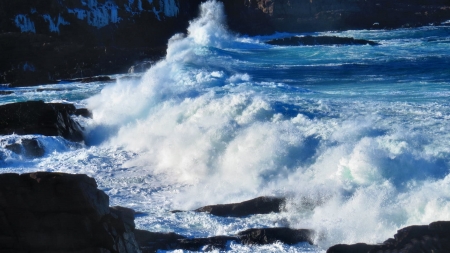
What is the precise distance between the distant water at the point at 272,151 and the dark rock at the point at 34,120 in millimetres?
488

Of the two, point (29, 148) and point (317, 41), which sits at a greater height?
point (29, 148)

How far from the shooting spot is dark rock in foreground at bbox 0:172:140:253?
6246 mm

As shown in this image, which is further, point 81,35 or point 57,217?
point 81,35

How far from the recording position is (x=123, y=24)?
42.3 meters

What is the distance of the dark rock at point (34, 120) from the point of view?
47.6 feet

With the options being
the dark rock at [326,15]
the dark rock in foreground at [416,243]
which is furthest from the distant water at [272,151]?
the dark rock at [326,15]

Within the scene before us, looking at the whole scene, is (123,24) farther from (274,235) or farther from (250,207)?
(274,235)

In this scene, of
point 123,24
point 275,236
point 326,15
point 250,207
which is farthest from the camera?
point 326,15

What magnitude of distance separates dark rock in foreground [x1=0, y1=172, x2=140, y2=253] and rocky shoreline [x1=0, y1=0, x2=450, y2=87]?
69.2 ft

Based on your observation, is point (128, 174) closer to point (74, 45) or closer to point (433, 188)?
point (433, 188)

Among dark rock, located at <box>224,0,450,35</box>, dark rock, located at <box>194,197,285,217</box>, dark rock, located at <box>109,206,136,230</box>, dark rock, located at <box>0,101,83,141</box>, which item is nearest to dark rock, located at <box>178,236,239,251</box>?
dark rock, located at <box>109,206,136,230</box>

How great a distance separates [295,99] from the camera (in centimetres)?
1599

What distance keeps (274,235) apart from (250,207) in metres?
1.15

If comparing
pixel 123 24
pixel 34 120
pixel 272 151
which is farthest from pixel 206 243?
pixel 123 24
